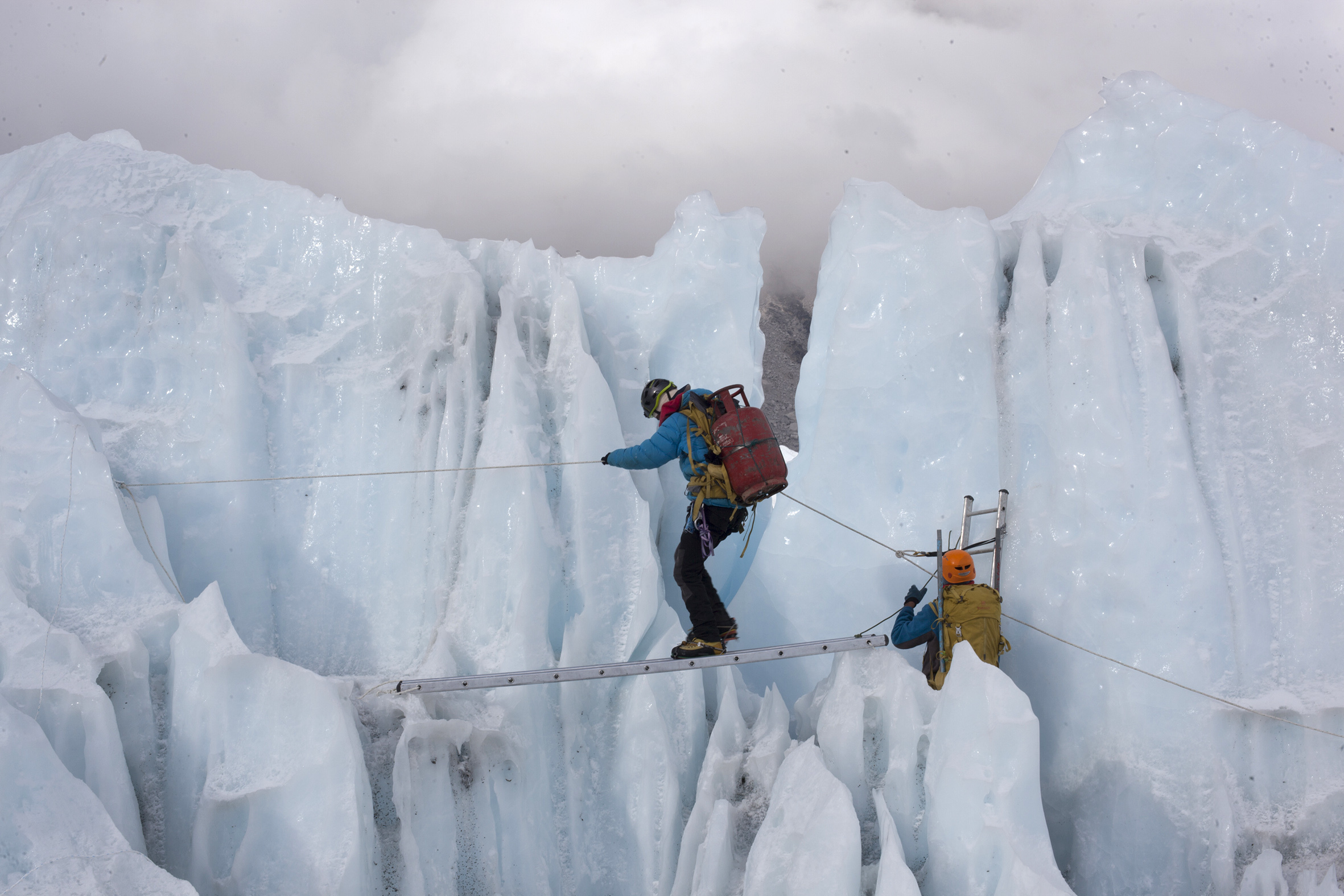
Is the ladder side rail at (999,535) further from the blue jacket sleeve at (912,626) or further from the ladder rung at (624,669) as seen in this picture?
the ladder rung at (624,669)

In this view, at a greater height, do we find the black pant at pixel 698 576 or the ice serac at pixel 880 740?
the black pant at pixel 698 576

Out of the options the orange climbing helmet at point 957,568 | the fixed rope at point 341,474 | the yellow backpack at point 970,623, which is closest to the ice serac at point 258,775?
the fixed rope at point 341,474

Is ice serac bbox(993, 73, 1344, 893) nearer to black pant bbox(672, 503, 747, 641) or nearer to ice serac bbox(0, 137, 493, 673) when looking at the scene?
black pant bbox(672, 503, 747, 641)

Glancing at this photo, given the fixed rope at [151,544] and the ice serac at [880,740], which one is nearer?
the ice serac at [880,740]

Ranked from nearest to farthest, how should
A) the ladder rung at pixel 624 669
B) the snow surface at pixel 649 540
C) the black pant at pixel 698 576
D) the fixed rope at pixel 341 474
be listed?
1. the snow surface at pixel 649 540
2. the ladder rung at pixel 624 669
3. the black pant at pixel 698 576
4. the fixed rope at pixel 341 474

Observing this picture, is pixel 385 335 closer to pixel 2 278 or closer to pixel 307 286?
pixel 307 286

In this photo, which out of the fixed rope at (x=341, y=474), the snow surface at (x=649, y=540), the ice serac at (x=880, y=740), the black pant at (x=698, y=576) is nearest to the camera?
the snow surface at (x=649, y=540)

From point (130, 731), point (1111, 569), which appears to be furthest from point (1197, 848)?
point (130, 731)

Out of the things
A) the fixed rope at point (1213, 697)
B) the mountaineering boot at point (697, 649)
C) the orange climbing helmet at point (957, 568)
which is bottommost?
the fixed rope at point (1213, 697)

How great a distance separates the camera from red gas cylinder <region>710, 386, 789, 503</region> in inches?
247

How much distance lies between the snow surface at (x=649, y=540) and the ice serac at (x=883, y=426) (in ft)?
0.12

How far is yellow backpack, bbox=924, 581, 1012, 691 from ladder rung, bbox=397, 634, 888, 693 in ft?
1.36

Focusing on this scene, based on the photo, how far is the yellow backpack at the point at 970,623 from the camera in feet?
20.8

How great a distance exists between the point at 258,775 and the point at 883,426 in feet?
17.7
